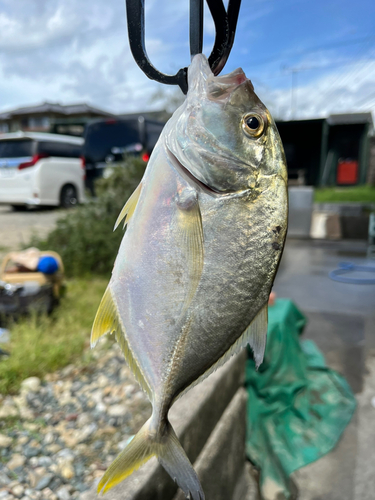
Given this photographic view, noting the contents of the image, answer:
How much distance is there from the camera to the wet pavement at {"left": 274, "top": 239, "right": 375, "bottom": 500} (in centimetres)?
282

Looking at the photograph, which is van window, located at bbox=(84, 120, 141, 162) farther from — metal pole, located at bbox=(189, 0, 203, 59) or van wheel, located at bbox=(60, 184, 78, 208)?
metal pole, located at bbox=(189, 0, 203, 59)

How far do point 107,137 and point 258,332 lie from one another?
7.47 metres

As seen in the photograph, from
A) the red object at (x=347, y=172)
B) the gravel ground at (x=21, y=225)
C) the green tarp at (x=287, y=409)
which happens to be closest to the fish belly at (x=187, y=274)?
the green tarp at (x=287, y=409)

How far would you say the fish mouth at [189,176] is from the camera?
3.52 ft

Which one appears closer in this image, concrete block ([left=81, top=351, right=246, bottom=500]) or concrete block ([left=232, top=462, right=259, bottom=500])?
concrete block ([left=81, top=351, right=246, bottom=500])

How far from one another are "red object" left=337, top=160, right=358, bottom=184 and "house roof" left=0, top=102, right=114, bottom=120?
27.2 meters

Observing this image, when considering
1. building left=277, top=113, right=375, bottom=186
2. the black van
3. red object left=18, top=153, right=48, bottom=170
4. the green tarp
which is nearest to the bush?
the black van

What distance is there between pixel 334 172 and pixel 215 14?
59.9ft

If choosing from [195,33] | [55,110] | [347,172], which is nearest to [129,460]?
[195,33]

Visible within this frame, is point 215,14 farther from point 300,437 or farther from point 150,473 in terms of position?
point 300,437

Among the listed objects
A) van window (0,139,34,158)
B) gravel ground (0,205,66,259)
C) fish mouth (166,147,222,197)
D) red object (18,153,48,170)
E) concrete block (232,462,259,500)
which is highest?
van window (0,139,34,158)

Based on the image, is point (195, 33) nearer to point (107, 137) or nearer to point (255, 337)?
point (255, 337)

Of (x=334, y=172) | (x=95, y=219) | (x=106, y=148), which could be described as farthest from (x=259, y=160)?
(x=334, y=172)

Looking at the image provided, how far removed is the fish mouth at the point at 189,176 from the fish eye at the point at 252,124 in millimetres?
192
